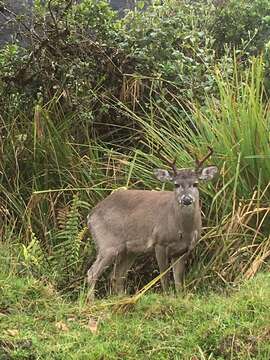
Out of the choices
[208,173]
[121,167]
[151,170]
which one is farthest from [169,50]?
[208,173]

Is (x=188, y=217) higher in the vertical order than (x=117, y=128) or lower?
lower

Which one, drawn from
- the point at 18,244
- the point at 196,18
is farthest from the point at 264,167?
the point at 196,18

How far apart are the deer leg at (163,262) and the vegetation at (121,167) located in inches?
7.6

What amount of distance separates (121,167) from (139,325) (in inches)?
130

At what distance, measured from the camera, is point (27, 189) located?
9.53 m

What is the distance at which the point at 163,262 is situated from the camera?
25.8ft

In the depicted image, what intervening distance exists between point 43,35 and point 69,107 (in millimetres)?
909

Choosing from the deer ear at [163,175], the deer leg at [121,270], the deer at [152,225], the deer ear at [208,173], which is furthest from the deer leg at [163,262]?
the deer ear at [208,173]

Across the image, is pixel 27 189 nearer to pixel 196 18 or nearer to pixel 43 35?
pixel 43 35

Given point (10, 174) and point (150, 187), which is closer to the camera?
point (150, 187)

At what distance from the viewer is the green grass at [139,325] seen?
579 centimetres

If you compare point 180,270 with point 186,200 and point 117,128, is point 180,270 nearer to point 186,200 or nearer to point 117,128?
point 186,200

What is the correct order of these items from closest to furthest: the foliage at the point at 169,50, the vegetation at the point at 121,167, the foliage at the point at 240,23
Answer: the vegetation at the point at 121,167 < the foliage at the point at 169,50 < the foliage at the point at 240,23

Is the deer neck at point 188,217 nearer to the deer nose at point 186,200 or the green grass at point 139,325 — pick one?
the deer nose at point 186,200
